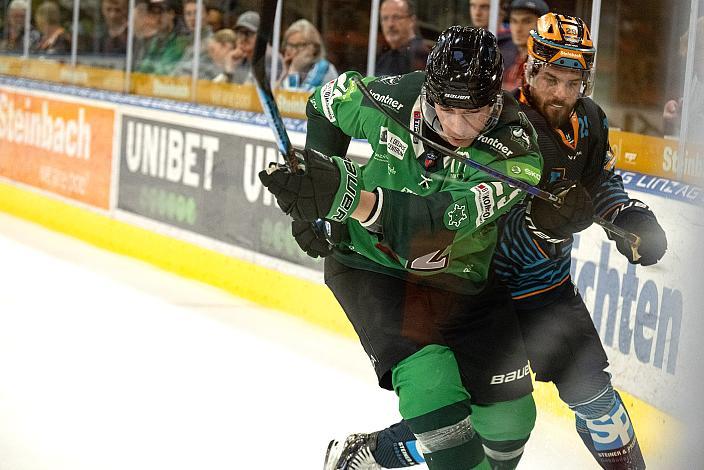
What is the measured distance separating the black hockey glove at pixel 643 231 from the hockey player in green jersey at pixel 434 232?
12.3 inches

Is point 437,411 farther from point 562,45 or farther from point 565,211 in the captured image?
point 562,45

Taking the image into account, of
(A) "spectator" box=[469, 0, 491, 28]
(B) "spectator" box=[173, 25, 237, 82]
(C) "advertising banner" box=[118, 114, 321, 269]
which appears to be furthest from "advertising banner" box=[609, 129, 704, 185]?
(B) "spectator" box=[173, 25, 237, 82]

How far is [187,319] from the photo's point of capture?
5238mm

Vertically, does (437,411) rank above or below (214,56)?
below

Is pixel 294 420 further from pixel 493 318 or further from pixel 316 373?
pixel 493 318

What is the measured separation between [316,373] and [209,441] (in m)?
1.00

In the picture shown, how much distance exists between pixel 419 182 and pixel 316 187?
43 centimetres

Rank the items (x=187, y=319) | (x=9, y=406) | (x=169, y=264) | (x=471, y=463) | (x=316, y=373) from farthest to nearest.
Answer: (x=169, y=264), (x=187, y=319), (x=316, y=373), (x=9, y=406), (x=471, y=463)

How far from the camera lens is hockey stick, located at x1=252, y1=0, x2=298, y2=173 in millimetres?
1758

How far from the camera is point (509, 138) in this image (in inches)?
89.0

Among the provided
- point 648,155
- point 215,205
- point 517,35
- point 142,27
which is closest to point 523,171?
point 648,155

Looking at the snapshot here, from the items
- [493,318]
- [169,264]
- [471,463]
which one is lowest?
[169,264]

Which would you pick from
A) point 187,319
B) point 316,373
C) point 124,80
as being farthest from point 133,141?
point 316,373

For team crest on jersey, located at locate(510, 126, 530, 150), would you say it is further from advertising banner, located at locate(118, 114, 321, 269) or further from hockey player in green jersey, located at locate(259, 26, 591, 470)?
advertising banner, located at locate(118, 114, 321, 269)
